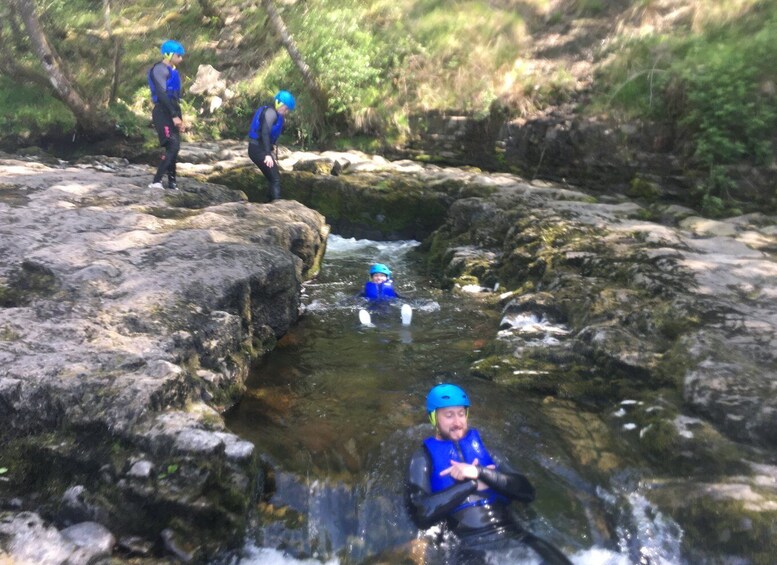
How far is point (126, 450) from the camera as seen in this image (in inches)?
135

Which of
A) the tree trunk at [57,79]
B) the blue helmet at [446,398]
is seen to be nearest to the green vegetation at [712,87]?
the blue helmet at [446,398]

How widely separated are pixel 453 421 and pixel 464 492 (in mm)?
494

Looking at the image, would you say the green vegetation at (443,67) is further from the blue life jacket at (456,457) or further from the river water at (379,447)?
the blue life jacket at (456,457)

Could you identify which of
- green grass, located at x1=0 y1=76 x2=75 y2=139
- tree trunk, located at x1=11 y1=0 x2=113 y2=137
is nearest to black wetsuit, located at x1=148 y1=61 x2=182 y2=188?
tree trunk, located at x1=11 y1=0 x2=113 y2=137

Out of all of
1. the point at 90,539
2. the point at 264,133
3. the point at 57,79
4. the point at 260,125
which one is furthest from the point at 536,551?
the point at 57,79

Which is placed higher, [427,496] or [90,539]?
[90,539]

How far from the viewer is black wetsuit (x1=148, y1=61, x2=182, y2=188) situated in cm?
815

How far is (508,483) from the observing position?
12.0ft

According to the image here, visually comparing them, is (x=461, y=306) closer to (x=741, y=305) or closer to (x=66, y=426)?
(x=741, y=305)

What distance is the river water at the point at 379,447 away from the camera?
3.59 metres

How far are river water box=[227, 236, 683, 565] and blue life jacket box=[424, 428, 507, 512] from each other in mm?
303

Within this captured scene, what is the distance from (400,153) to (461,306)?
719cm

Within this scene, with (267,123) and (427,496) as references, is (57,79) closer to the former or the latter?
(267,123)

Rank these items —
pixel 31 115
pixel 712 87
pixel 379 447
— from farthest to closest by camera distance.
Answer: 1. pixel 31 115
2. pixel 712 87
3. pixel 379 447
